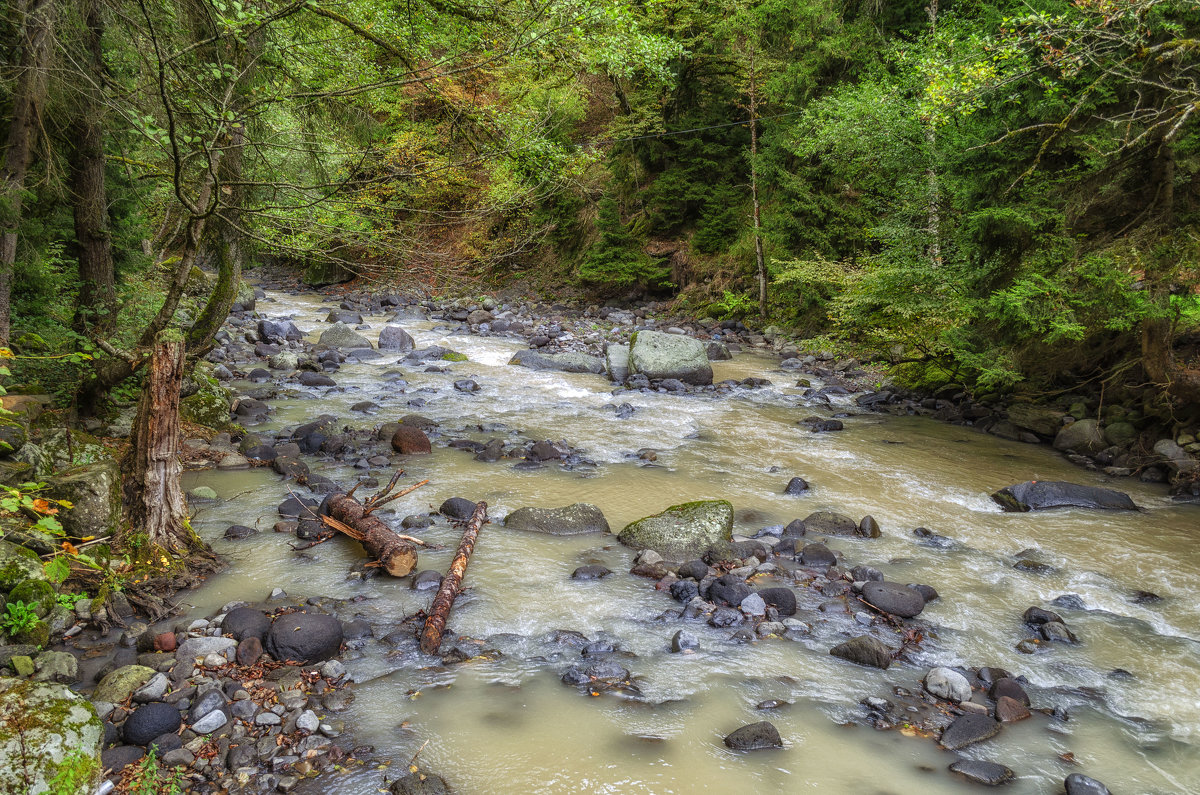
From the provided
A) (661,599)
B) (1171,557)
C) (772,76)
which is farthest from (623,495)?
(772,76)

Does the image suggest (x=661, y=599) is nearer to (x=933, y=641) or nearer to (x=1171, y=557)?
(x=933, y=641)

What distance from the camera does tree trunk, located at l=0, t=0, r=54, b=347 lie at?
534cm

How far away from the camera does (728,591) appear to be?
544 cm

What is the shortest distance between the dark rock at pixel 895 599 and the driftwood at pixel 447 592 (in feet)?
11.2

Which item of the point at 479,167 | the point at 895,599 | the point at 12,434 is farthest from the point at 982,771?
the point at 12,434

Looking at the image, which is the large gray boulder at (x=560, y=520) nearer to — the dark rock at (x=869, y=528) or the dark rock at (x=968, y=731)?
the dark rock at (x=869, y=528)

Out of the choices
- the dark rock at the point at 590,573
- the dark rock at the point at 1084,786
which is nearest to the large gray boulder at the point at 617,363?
the dark rock at the point at 590,573

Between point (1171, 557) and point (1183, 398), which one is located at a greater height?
point (1183, 398)

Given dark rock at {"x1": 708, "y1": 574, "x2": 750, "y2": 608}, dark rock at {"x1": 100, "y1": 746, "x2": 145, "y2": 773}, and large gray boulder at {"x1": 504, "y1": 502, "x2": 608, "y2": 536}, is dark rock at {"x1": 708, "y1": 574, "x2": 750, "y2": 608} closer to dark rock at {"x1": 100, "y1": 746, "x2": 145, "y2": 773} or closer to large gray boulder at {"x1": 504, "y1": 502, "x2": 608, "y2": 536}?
large gray boulder at {"x1": 504, "y1": 502, "x2": 608, "y2": 536}

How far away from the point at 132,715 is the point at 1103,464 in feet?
36.8

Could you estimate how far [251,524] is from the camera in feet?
21.7

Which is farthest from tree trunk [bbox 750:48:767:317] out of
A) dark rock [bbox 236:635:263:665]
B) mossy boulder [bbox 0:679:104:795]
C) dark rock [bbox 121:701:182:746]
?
mossy boulder [bbox 0:679:104:795]

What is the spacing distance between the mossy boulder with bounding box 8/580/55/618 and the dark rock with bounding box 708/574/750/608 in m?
4.73

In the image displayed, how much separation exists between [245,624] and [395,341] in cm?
1287
